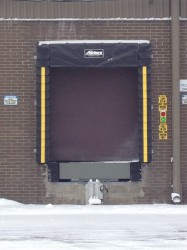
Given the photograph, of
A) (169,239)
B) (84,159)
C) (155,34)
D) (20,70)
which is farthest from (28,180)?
(169,239)

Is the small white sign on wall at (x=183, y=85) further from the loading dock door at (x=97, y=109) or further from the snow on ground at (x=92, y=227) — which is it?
the snow on ground at (x=92, y=227)

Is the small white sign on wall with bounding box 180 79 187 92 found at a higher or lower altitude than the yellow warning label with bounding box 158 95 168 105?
higher

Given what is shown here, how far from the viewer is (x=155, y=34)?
1498 cm

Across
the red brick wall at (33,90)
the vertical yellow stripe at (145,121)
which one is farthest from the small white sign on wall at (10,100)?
the vertical yellow stripe at (145,121)

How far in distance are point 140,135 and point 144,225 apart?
13.0 feet

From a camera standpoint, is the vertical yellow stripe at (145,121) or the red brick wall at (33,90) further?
the red brick wall at (33,90)

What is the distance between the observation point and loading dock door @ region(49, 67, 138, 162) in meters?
14.9

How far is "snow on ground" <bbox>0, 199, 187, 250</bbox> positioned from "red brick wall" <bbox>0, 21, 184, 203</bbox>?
605 mm

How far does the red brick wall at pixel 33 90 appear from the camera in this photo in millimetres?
14703

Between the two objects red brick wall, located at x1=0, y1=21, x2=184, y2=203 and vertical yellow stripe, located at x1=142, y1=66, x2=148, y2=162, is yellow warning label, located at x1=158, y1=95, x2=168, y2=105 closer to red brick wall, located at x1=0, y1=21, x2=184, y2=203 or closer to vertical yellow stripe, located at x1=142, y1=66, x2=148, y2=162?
red brick wall, located at x1=0, y1=21, x2=184, y2=203

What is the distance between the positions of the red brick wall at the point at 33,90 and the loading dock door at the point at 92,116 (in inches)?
22.1

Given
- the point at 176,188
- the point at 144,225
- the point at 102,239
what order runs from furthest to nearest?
the point at 176,188
the point at 144,225
the point at 102,239

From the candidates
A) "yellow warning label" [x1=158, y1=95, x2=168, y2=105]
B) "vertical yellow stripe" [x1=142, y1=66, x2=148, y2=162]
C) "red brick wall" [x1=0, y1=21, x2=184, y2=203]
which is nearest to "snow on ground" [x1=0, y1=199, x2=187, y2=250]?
"red brick wall" [x1=0, y1=21, x2=184, y2=203]

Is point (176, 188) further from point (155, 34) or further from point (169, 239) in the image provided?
point (169, 239)
